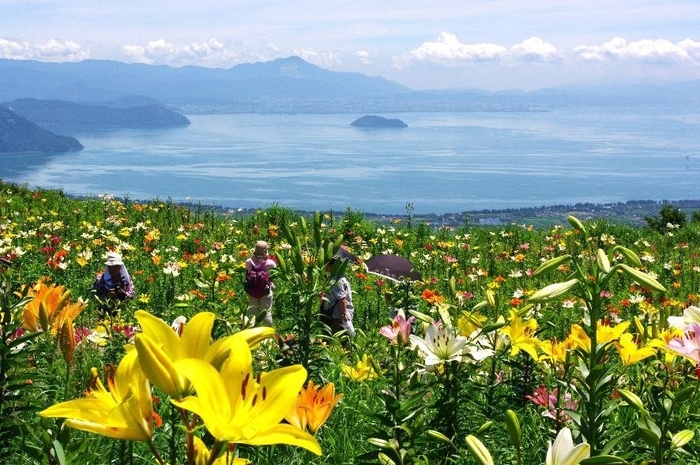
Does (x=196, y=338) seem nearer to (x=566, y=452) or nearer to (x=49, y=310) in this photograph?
(x=566, y=452)

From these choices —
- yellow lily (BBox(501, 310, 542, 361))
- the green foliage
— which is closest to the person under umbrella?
yellow lily (BBox(501, 310, 542, 361))

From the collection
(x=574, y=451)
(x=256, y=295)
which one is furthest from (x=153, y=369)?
(x=256, y=295)

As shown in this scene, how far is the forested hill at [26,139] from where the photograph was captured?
18551 cm

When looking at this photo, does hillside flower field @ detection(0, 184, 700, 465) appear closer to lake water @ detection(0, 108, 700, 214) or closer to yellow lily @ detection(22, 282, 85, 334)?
yellow lily @ detection(22, 282, 85, 334)

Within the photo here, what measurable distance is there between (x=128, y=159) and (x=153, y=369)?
159 m

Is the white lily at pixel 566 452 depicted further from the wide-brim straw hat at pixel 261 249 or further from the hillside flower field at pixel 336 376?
the wide-brim straw hat at pixel 261 249

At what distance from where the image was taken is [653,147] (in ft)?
648

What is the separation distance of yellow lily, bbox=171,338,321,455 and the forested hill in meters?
197

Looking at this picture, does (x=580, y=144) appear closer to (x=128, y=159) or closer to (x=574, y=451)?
(x=128, y=159)

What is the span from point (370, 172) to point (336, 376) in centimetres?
12941

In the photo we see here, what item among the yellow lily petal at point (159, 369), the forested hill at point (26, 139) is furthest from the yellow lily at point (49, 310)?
the forested hill at point (26, 139)

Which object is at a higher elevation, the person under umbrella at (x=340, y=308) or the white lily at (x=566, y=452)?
the white lily at (x=566, y=452)

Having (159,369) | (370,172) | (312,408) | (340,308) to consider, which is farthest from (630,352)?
(370,172)

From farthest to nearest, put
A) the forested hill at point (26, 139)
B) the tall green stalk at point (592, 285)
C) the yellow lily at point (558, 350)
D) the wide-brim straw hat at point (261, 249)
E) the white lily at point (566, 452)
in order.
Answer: the forested hill at point (26, 139) < the wide-brim straw hat at point (261, 249) < the yellow lily at point (558, 350) < the tall green stalk at point (592, 285) < the white lily at point (566, 452)
